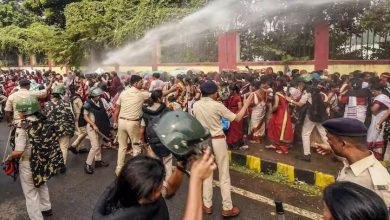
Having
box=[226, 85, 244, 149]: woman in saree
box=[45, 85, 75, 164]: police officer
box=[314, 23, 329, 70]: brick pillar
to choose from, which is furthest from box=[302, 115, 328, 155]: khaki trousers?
box=[314, 23, 329, 70]: brick pillar

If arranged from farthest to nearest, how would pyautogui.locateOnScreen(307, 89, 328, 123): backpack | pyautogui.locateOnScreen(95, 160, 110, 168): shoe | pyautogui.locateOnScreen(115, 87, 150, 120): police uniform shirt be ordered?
pyautogui.locateOnScreen(95, 160, 110, 168): shoe < pyautogui.locateOnScreen(307, 89, 328, 123): backpack < pyautogui.locateOnScreen(115, 87, 150, 120): police uniform shirt

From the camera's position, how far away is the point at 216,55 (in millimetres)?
15953

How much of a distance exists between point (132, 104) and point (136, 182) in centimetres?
410

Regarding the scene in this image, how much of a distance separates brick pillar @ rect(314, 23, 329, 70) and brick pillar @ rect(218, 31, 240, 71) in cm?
357

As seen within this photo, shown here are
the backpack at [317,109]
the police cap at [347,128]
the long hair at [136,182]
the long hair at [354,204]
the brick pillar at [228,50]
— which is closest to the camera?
the long hair at [354,204]

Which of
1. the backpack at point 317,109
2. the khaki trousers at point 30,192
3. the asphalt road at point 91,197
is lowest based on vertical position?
the asphalt road at point 91,197

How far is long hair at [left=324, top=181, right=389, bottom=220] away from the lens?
1497mm

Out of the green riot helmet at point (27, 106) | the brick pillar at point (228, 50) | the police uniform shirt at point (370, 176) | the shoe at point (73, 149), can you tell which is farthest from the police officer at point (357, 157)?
the brick pillar at point (228, 50)

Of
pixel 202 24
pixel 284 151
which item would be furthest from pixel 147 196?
pixel 202 24

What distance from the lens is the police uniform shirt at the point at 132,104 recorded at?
5.92 m

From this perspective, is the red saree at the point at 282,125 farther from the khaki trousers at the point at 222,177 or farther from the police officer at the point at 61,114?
the police officer at the point at 61,114

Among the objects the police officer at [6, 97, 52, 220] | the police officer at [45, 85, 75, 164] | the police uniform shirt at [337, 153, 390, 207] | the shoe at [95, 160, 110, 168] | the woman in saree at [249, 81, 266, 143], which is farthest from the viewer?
the woman in saree at [249, 81, 266, 143]

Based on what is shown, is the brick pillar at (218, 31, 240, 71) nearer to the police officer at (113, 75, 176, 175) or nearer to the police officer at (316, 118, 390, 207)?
the police officer at (113, 75, 176, 175)

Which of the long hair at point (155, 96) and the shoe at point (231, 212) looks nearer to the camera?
the shoe at point (231, 212)
